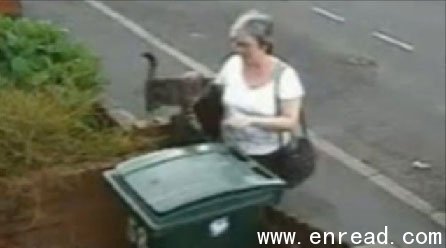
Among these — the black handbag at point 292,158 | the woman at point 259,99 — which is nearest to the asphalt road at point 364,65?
the black handbag at point 292,158

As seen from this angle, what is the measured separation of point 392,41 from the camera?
494 inches

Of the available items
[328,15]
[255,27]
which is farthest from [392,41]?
[255,27]

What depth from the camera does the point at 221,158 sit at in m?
4.76

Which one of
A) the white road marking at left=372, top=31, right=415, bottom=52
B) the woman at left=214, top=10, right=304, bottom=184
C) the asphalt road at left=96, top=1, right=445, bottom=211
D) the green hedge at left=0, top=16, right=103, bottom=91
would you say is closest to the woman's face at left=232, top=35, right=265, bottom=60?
the woman at left=214, top=10, right=304, bottom=184

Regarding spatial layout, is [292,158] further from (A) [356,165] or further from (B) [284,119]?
(A) [356,165]

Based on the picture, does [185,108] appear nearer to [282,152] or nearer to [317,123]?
[282,152]

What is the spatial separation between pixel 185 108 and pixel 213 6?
8203mm

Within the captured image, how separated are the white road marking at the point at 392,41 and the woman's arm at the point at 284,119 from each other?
21.7ft

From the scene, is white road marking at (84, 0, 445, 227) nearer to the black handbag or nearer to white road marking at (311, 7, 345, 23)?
the black handbag

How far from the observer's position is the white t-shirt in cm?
587

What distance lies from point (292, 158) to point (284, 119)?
0.28 metres

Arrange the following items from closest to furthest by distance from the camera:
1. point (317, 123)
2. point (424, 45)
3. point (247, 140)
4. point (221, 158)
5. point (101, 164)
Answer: point (221, 158), point (101, 164), point (247, 140), point (317, 123), point (424, 45)

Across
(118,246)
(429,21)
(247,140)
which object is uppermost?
(247,140)

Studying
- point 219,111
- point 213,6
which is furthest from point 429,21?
point 219,111
